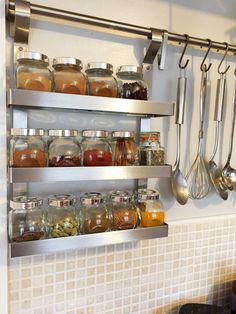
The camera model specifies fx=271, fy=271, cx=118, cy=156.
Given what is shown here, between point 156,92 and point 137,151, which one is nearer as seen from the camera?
point 137,151

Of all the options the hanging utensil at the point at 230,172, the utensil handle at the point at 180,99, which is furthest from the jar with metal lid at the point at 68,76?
the hanging utensil at the point at 230,172

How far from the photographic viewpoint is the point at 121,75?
2.55 ft

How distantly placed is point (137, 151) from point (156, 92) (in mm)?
255

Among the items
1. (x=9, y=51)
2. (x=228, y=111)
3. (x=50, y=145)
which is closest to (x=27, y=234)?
(x=50, y=145)

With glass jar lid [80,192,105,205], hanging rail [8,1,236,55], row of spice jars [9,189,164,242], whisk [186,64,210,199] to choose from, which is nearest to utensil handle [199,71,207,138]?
whisk [186,64,210,199]

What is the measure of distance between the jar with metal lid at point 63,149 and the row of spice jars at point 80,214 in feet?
0.34

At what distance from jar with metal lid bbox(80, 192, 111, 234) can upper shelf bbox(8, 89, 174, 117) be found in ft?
0.80

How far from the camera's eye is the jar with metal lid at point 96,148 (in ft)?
2.30

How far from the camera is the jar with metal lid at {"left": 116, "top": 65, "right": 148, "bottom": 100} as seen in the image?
29.1 inches

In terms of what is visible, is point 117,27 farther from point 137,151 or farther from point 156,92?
point 137,151

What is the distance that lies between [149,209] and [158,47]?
0.49 meters

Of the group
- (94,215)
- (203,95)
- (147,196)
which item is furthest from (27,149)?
(203,95)

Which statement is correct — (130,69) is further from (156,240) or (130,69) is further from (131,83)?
(156,240)

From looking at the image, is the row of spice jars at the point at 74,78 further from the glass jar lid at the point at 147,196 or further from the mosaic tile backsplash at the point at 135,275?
the mosaic tile backsplash at the point at 135,275
